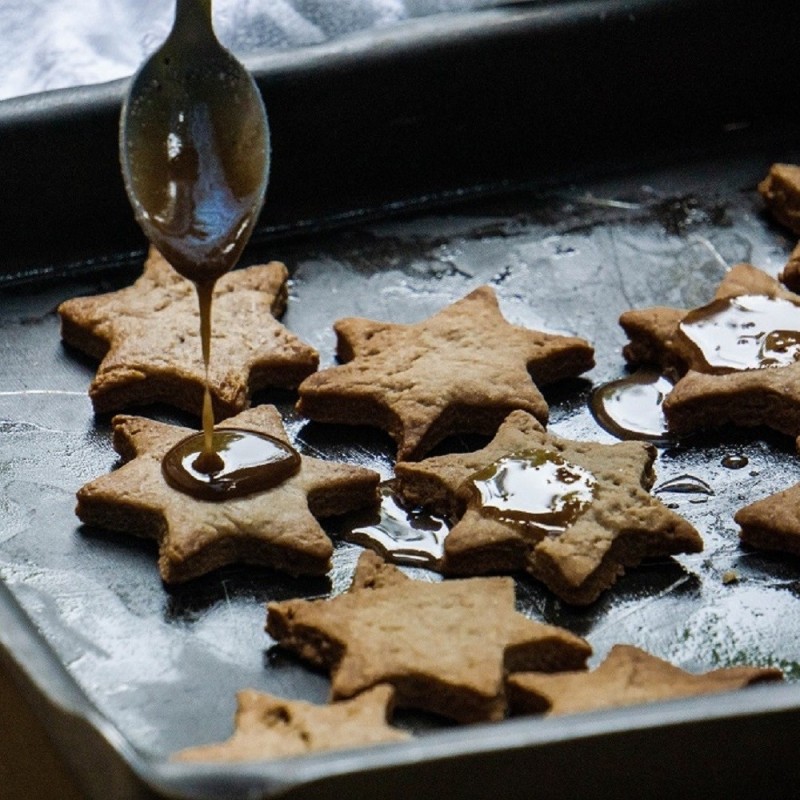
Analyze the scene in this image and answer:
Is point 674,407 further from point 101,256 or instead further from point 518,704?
point 101,256

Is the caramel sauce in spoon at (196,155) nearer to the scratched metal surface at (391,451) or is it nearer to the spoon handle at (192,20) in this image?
the spoon handle at (192,20)

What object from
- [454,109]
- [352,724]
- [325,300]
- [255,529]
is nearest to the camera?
[352,724]

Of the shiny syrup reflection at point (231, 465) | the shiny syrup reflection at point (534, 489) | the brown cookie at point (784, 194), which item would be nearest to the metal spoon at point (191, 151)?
the shiny syrup reflection at point (231, 465)

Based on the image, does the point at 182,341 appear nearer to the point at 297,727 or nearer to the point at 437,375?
the point at 437,375

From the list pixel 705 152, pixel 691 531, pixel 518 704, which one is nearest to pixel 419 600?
pixel 518 704

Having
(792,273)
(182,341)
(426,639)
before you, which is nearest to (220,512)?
(426,639)

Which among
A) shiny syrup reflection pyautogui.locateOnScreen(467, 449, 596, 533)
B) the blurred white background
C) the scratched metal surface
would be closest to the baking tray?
the scratched metal surface
